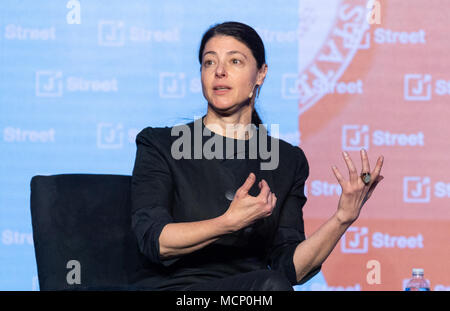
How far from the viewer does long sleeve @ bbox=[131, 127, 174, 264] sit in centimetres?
166

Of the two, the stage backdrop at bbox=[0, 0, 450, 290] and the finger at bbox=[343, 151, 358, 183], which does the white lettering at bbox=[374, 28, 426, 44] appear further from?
the finger at bbox=[343, 151, 358, 183]

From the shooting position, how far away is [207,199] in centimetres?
181

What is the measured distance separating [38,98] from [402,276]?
6.61 feet

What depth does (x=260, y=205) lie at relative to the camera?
153 cm

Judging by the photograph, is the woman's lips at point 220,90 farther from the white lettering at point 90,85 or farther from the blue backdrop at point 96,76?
the white lettering at point 90,85

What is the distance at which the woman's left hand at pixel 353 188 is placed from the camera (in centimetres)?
167

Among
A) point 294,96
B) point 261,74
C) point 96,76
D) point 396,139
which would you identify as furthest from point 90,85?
point 396,139

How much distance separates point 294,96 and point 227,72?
45.5 inches

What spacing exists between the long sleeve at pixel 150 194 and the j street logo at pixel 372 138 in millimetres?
1390

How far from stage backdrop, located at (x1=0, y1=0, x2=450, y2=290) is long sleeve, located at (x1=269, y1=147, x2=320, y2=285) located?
3.31 feet

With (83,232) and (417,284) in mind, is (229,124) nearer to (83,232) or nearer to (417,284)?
(83,232)

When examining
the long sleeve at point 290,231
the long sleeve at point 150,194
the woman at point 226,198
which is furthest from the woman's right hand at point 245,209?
the long sleeve at point 290,231

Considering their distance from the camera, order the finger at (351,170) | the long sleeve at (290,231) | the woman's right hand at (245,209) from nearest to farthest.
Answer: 1. the woman's right hand at (245,209)
2. the finger at (351,170)
3. the long sleeve at (290,231)
